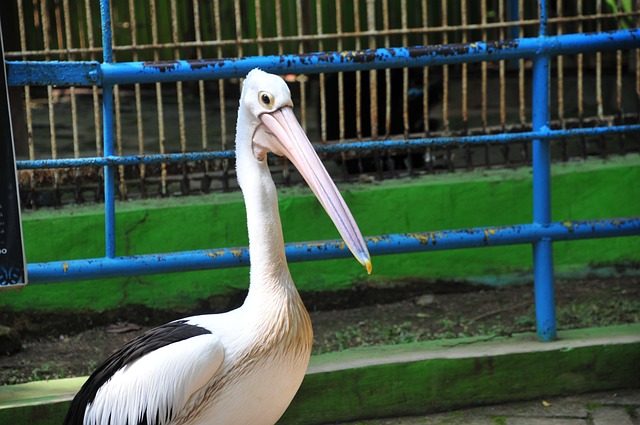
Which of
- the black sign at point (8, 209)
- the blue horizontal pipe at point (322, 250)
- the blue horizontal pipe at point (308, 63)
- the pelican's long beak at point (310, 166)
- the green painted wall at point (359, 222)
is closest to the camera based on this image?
the pelican's long beak at point (310, 166)

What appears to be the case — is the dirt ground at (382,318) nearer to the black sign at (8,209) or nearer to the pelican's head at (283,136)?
the black sign at (8,209)

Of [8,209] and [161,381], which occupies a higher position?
[8,209]

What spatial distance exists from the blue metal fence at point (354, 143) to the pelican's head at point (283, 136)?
0.50 m

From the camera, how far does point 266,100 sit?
3102mm

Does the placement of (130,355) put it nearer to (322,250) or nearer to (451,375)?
(322,250)

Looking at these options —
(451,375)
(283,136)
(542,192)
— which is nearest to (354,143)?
(283,136)

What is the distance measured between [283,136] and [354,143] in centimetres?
70

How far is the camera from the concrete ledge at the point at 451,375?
3879mm

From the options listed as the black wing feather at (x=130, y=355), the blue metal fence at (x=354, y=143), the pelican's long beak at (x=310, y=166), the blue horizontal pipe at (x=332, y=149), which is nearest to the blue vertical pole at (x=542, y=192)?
the blue metal fence at (x=354, y=143)

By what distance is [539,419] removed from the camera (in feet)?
12.7

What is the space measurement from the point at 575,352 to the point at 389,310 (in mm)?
1460

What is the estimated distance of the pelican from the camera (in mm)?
2947

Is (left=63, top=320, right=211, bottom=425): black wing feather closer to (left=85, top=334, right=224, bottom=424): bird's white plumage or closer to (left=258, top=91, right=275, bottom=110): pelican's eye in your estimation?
(left=85, top=334, right=224, bottom=424): bird's white plumage

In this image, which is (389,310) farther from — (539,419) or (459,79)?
(459,79)
